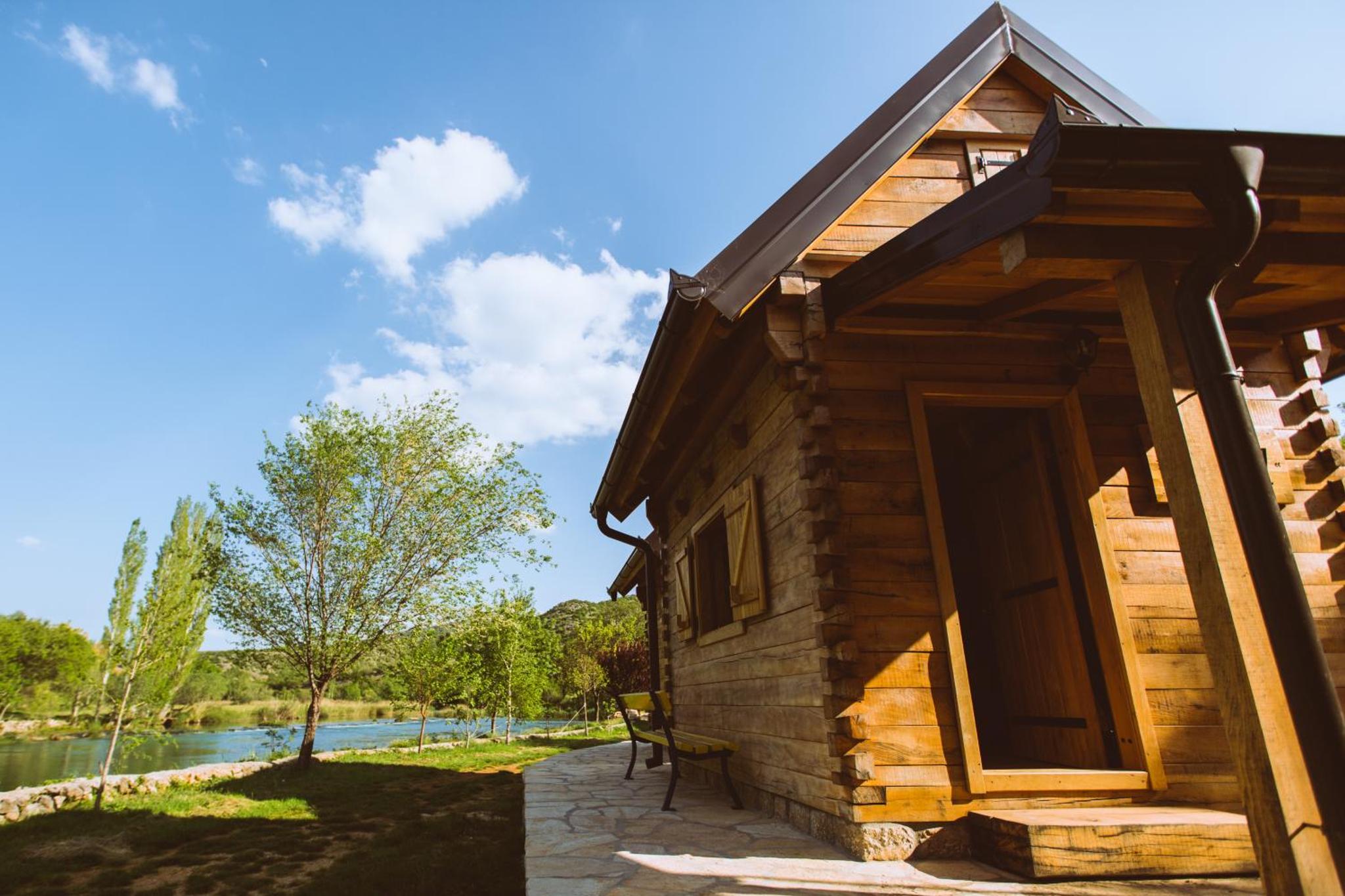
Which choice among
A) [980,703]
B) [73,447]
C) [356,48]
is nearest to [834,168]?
[980,703]

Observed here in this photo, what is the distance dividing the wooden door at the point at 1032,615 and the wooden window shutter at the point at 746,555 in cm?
177

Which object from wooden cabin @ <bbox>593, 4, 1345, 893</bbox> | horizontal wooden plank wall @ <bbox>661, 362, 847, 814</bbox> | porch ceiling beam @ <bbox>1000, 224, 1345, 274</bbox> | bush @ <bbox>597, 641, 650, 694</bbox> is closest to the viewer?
wooden cabin @ <bbox>593, 4, 1345, 893</bbox>

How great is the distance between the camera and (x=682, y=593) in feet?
22.1

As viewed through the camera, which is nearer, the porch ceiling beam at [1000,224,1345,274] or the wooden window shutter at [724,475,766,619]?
the porch ceiling beam at [1000,224,1345,274]

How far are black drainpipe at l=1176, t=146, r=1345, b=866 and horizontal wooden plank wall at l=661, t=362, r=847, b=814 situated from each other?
1.92 m

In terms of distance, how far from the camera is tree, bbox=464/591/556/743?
55.9 ft

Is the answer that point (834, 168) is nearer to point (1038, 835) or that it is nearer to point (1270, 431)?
point (1270, 431)

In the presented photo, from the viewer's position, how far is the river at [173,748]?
41.2 ft

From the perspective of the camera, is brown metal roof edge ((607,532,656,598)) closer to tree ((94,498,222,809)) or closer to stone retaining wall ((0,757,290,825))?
tree ((94,498,222,809))

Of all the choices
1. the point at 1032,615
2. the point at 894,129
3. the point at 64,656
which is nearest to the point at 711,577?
the point at 1032,615

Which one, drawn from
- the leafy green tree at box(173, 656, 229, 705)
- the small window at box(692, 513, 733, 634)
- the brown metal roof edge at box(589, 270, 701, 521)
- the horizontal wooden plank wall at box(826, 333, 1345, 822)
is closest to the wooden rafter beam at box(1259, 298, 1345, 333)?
the horizontal wooden plank wall at box(826, 333, 1345, 822)

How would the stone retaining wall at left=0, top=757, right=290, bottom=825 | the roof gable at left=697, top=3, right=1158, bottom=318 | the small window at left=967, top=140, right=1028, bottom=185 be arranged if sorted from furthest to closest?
the stone retaining wall at left=0, top=757, right=290, bottom=825, the small window at left=967, top=140, right=1028, bottom=185, the roof gable at left=697, top=3, right=1158, bottom=318

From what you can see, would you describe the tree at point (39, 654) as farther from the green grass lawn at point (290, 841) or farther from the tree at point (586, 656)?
the green grass lawn at point (290, 841)

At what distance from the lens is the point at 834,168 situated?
430 centimetres
